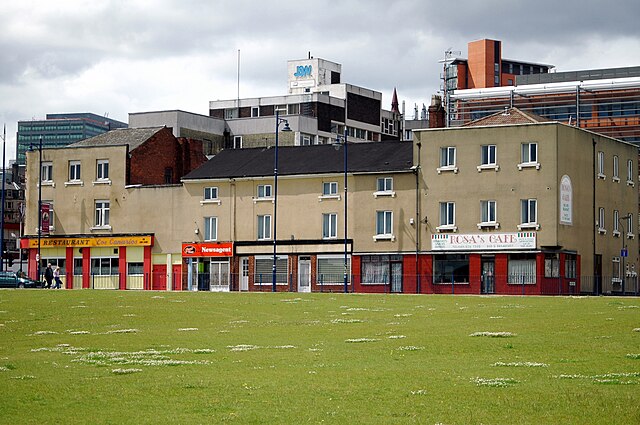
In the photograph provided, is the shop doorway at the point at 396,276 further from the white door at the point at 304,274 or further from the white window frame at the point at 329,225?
the white door at the point at 304,274

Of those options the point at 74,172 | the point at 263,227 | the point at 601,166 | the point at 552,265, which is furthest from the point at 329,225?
the point at 74,172

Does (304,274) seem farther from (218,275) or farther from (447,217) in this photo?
(447,217)

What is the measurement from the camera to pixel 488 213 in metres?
90.8

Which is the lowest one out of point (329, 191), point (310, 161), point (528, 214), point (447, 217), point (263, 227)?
point (263, 227)

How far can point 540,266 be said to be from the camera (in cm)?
8725

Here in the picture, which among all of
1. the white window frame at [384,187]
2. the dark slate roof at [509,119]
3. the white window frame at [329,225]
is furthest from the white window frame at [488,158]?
the white window frame at [329,225]

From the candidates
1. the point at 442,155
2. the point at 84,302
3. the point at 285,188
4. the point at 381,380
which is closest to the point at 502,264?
the point at 442,155

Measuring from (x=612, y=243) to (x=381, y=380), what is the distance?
7596 cm

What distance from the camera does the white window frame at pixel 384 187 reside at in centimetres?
9468

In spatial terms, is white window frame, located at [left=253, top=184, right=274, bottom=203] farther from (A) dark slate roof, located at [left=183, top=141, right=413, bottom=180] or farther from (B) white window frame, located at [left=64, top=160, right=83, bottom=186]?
(B) white window frame, located at [left=64, top=160, right=83, bottom=186]

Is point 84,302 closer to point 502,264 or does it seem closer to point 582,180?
point 502,264

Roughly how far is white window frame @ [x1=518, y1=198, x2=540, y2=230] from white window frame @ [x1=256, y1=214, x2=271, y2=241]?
22583 mm

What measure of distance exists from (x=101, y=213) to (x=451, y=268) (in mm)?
36336

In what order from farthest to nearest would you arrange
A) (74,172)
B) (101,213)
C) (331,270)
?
(74,172), (101,213), (331,270)
